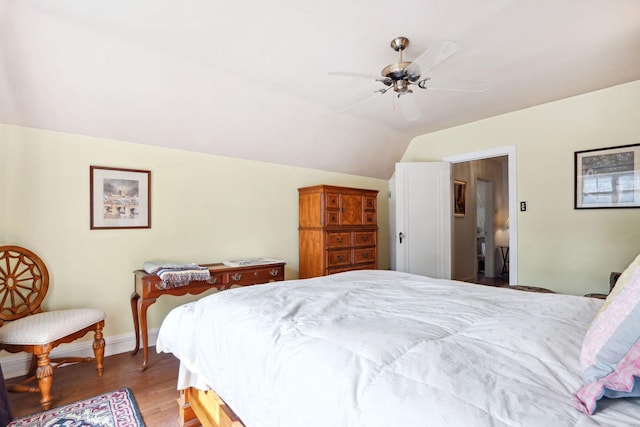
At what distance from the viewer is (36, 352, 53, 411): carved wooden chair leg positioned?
6.63 ft

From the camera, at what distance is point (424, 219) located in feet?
13.9

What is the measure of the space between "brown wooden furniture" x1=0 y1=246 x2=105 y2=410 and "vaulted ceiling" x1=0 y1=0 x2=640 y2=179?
112 cm

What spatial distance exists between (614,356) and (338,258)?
3.15m

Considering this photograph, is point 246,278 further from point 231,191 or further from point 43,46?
point 43,46

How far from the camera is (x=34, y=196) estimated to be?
2.55m

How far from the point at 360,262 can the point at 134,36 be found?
318 cm

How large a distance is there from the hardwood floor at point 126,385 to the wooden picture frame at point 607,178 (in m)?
3.98

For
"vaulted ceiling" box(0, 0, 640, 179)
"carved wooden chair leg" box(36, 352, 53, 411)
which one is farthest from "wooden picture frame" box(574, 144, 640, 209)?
"carved wooden chair leg" box(36, 352, 53, 411)

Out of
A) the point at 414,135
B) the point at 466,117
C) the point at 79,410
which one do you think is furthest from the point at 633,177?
the point at 79,410

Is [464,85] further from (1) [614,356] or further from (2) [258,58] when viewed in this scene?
(1) [614,356]

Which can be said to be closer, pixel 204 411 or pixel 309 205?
pixel 204 411

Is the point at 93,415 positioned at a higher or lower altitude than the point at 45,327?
lower

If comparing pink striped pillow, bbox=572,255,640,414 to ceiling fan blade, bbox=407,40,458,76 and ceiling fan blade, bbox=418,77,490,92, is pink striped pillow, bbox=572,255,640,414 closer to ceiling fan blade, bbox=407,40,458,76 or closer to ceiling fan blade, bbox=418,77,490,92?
ceiling fan blade, bbox=407,40,458,76

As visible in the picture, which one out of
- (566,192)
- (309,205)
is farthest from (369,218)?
(566,192)
